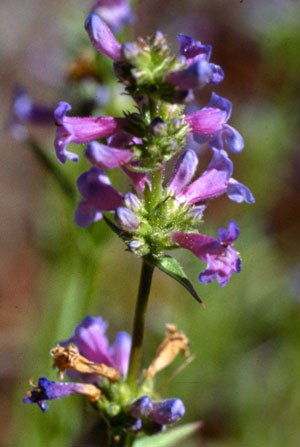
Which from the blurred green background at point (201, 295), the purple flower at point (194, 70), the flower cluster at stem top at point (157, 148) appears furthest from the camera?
the blurred green background at point (201, 295)

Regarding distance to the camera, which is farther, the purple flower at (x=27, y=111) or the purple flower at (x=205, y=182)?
the purple flower at (x=27, y=111)

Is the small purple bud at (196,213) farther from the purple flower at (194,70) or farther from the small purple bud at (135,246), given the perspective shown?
the purple flower at (194,70)

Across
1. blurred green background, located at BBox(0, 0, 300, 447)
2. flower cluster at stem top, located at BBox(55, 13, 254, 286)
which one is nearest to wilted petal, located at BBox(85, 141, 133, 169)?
flower cluster at stem top, located at BBox(55, 13, 254, 286)

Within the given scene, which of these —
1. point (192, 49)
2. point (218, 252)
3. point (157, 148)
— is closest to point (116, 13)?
point (192, 49)

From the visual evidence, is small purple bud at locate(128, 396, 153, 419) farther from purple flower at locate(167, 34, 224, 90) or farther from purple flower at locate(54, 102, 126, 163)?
purple flower at locate(167, 34, 224, 90)

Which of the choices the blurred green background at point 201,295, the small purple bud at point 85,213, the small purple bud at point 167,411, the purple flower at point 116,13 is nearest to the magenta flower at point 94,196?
the small purple bud at point 85,213

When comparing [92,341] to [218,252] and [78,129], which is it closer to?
[218,252]
